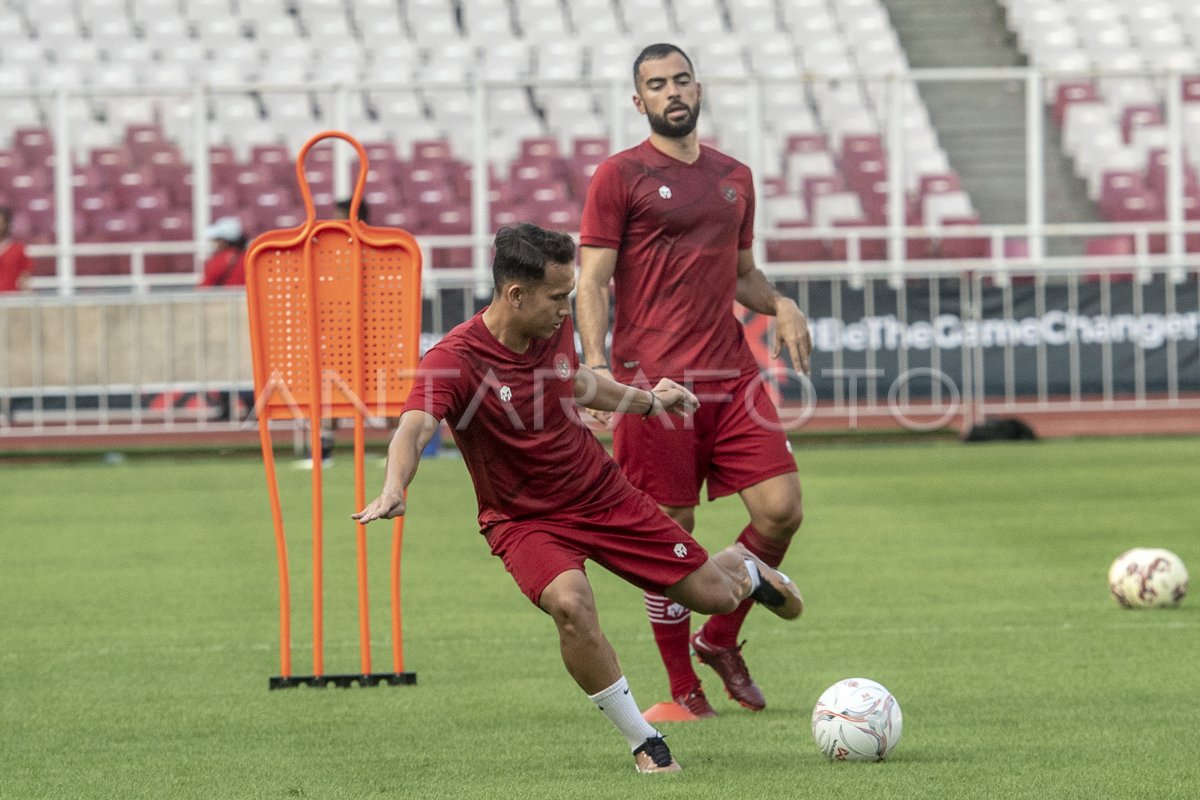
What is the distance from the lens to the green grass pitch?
6.02 m

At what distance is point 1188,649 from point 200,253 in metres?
13.6

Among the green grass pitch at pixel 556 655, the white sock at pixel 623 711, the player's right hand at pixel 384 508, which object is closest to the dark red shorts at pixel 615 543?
the white sock at pixel 623 711

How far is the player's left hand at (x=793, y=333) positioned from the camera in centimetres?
739

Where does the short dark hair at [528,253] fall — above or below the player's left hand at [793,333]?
above

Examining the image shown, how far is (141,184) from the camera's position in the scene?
75.8 feet

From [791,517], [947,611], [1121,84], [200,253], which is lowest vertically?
[947,611]

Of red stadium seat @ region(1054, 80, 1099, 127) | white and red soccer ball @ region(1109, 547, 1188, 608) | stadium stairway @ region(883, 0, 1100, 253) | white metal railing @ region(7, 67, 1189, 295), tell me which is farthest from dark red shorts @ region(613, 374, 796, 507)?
red stadium seat @ region(1054, 80, 1099, 127)

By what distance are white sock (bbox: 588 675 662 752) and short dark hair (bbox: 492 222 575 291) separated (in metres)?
1.27

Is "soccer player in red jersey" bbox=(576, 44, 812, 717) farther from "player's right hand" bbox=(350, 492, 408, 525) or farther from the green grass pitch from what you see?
"player's right hand" bbox=(350, 492, 408, 525)

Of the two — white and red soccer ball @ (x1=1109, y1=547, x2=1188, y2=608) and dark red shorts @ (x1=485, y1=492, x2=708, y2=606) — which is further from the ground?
dark red shorts @ (x1=485, y1=492, x2=708, y2=606)

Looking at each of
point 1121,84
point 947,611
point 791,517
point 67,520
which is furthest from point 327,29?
point 791,517

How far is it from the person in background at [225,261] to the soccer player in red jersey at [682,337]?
11787 mm

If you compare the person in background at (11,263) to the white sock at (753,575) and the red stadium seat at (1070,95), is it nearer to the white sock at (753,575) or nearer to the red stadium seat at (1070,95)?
A: the white sock at (753,575)

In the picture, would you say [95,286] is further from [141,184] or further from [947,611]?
[947,611]
